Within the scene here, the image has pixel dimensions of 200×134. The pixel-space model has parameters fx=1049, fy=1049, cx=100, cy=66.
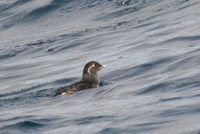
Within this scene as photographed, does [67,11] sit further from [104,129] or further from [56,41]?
[104,129]

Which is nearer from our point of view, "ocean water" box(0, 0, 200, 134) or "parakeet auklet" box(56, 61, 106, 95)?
"ocean water" box(0, 0, 200, 134)

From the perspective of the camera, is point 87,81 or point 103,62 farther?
point 103,62

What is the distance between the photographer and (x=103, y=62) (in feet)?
72.6

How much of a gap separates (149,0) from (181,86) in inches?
457

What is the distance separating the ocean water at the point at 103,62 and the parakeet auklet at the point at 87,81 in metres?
0.16

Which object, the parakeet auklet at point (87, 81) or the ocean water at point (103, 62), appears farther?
the parakeet auklet at point (87, 81)

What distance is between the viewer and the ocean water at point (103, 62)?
1542 cm

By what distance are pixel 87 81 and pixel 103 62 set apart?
245cm

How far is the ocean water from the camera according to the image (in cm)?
1542

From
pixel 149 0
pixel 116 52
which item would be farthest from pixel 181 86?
pixel 149 0

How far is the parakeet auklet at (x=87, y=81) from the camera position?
1848 centimetres

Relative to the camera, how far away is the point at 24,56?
2552cm

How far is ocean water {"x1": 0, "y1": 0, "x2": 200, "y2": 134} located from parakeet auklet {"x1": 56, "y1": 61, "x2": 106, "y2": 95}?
0.16m

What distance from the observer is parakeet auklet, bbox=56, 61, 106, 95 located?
60.6 feet
